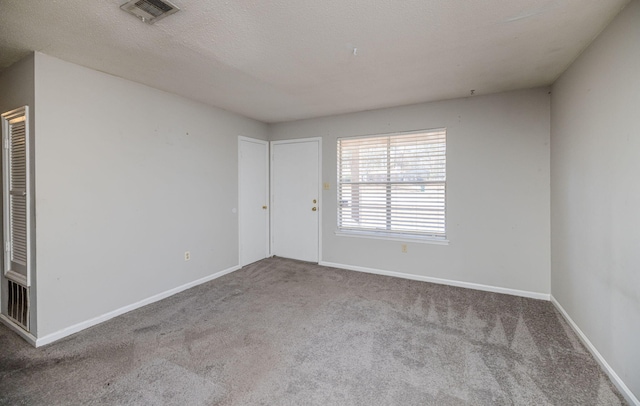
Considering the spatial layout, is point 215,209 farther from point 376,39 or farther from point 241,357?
point 376,39

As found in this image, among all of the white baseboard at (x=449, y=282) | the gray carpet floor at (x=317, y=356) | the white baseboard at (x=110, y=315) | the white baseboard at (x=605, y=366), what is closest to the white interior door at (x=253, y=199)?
the white baseboard at (x=110, y=315)

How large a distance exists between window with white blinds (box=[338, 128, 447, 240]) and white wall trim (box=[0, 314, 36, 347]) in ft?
11.6

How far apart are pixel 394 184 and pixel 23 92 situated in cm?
403

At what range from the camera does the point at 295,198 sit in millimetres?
4738

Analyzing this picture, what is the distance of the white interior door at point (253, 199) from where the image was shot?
14.2ft

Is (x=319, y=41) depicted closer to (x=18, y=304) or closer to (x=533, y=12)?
(x=533, y=12)

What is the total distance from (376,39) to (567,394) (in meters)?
2.74

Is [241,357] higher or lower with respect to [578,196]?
lower

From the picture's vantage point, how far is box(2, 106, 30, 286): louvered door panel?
230cm

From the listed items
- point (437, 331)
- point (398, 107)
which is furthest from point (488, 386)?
point (398, 107)

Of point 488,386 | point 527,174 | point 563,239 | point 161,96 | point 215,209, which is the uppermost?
point 161,96

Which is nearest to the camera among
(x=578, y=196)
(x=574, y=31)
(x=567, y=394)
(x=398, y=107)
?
(x=567, y=394)

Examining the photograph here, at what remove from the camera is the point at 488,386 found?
1799 mm

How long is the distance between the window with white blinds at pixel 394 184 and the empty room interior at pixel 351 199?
1.2 inches
